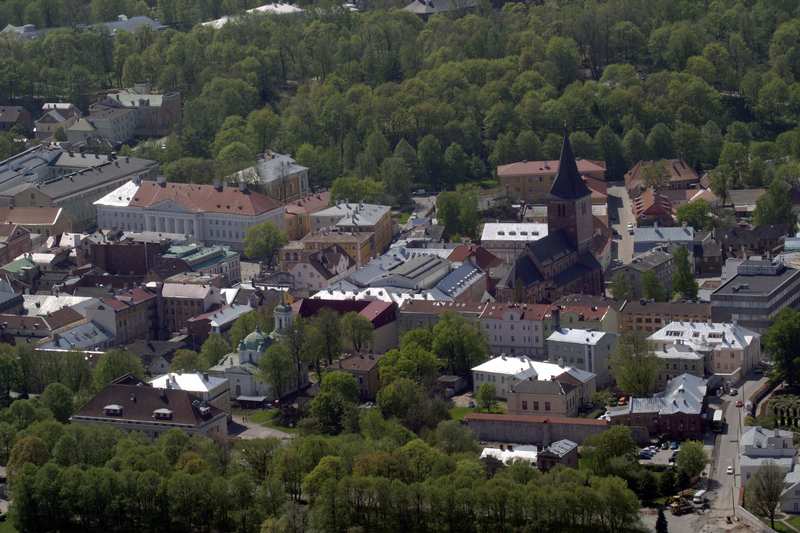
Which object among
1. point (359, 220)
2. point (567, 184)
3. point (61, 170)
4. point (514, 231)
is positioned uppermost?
point (567, 184)

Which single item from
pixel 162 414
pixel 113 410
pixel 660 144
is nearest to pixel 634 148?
pixel 660 144

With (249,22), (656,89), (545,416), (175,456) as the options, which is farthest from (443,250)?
(249,22)

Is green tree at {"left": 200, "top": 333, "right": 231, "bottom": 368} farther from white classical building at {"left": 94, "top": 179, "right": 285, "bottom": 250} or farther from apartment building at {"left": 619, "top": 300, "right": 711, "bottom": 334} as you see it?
white classical building at {"left": 94, "top": 179, "right": 285, "bottom": 250}

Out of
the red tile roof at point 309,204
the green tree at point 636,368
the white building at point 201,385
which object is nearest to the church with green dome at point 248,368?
the white building at point 201,385

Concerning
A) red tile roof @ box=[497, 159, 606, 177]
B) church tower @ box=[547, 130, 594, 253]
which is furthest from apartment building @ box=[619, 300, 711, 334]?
red tile roof @ box=[497, 159, 606, 177]

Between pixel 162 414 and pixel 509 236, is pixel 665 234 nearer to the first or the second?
pixel 509 236
